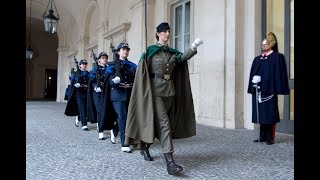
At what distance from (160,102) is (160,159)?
3.17 ft

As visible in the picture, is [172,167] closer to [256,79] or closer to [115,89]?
[115,89]

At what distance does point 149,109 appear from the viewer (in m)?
4.15

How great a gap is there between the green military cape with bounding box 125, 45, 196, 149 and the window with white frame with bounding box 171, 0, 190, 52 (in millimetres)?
6178

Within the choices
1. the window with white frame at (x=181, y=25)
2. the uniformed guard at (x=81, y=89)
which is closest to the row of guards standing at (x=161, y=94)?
the uniformed guard at (x=81, y=89)

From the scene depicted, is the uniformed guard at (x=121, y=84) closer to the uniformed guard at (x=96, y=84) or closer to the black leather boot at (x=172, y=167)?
the uniformed guard at (x=96, y=84)

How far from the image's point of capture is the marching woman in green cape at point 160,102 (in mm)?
4113

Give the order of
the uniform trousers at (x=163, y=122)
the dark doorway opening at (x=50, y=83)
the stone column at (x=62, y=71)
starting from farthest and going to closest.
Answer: the dark doorway opening at (x=50, y=83) → the stone column at (x=62, y=71) → the uniform trousers at (x=163, y=122)

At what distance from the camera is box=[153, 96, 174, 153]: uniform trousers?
4020 mm

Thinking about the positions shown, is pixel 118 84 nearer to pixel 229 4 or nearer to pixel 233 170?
pixel 233 170

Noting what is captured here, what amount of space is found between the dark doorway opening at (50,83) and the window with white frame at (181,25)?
85.3 ft

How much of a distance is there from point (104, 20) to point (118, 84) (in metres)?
12.5

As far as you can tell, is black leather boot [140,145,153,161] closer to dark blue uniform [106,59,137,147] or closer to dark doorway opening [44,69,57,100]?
dark blue uniform [106,59,137,147]
